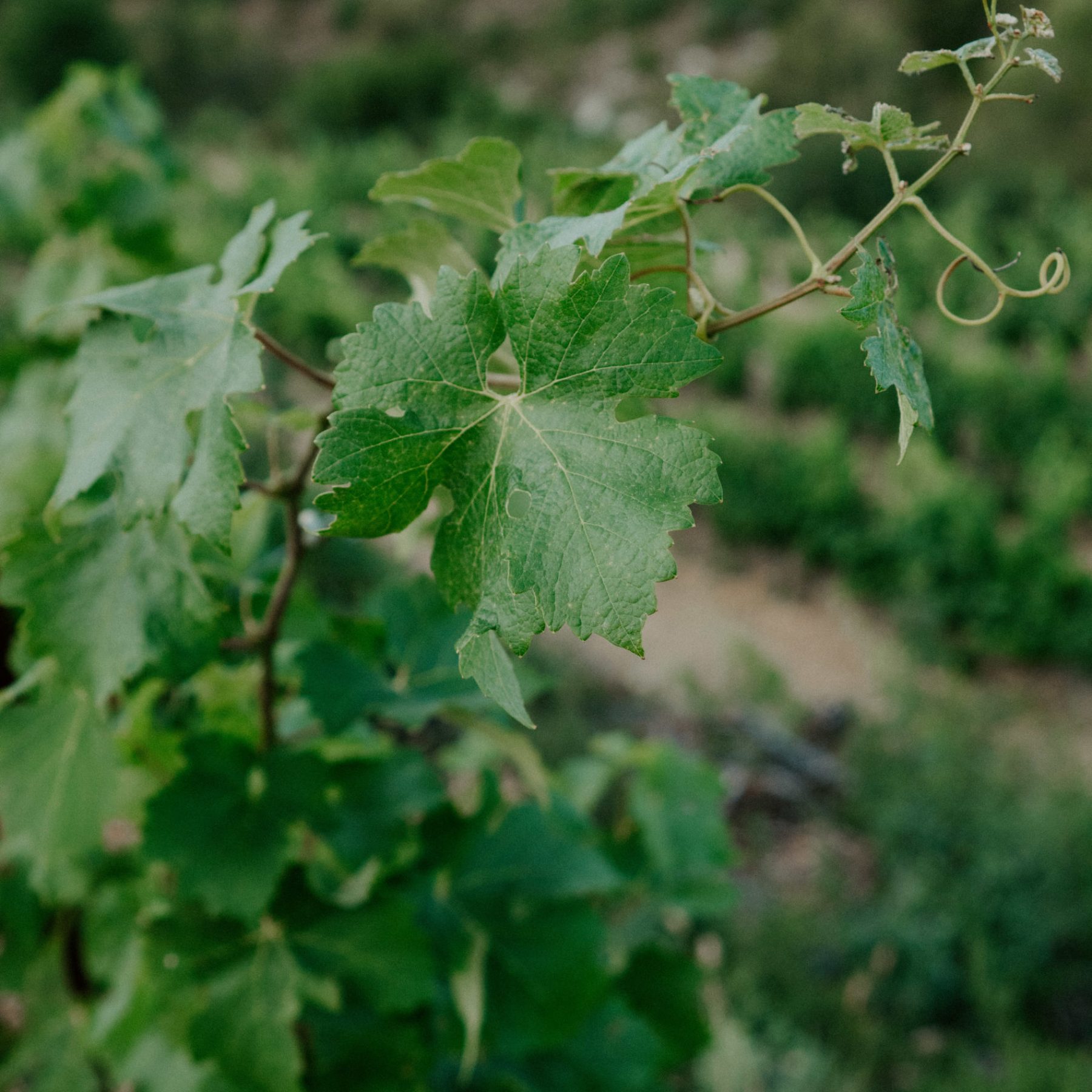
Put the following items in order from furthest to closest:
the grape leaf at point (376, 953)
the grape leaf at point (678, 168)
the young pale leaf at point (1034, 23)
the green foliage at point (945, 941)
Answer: the green foliage at point (945, 941), the grape leaf at point (376, 953), the grape leaf at point (678, 168), the young pale leaf at point (1034, 23)

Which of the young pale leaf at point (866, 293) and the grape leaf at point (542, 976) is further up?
the young pale leaf at point (866, 293)

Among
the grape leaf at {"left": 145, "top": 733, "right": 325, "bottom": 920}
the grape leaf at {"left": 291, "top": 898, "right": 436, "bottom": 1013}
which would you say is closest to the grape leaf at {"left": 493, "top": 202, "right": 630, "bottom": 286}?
the grape leaf at {"left": 145, "top": 733, "right": 325, "bottom": 920}

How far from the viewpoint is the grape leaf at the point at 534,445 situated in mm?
600

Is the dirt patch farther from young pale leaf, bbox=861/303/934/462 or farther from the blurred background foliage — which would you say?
young pale leaf, bbox=861/303/934/462

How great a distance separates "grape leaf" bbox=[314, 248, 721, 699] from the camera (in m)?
0.60

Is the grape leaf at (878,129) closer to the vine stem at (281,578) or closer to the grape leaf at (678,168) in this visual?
the grape leaf at (678,168)

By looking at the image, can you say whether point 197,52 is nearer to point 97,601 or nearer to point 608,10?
point 608,10

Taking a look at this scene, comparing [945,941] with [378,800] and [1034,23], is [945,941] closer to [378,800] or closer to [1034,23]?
[378,800]

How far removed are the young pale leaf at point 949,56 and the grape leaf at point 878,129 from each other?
30mm

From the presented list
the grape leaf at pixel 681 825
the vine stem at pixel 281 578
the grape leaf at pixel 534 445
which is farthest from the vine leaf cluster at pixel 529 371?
the grape leaf at pixel 681 825

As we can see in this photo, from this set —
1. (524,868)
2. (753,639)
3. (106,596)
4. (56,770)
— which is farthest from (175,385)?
(753,639)

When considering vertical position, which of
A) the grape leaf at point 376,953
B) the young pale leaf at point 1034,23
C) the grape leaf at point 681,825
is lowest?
the grape leaf at point 681,825

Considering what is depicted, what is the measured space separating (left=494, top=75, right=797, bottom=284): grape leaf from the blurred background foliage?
1.60 ft

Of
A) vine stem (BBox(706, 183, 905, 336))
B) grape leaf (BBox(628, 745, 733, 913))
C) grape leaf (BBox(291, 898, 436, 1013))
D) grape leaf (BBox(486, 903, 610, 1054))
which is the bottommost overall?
grape leaf (BBox(628, 745, 733, 913))
